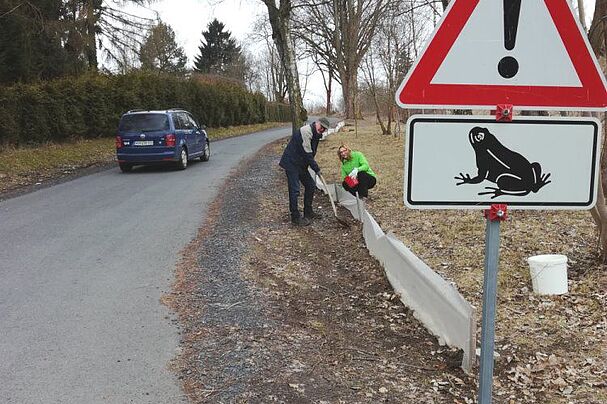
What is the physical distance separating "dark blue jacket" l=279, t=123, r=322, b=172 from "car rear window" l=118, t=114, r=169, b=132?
24.1 ft

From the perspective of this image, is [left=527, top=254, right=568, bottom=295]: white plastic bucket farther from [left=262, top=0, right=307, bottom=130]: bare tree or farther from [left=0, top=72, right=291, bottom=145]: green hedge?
[left=0, top=72, right=291, bottom=145]: green hedge

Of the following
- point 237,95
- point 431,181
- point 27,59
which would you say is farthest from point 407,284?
point 237,95

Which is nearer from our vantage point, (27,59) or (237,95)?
(27,59)

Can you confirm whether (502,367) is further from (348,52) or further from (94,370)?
(348,52)

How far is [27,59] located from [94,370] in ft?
60.9

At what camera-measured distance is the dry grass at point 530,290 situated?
3707mm

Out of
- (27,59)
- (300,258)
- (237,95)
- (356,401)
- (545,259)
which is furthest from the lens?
(237,95)

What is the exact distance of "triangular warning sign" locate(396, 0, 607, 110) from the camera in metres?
2.07

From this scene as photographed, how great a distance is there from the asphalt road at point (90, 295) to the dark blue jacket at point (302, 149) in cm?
175

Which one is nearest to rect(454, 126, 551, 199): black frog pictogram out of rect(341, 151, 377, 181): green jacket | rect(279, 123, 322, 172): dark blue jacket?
rect(279, 123, 322, 172): dark blue jacket

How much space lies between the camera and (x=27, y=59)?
19.2 meters

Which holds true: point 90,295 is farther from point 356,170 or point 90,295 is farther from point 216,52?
point 216,52

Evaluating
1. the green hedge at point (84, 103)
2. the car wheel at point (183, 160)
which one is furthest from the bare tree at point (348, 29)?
the car wheel at point (183, 160)

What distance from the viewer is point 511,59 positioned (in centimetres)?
210
